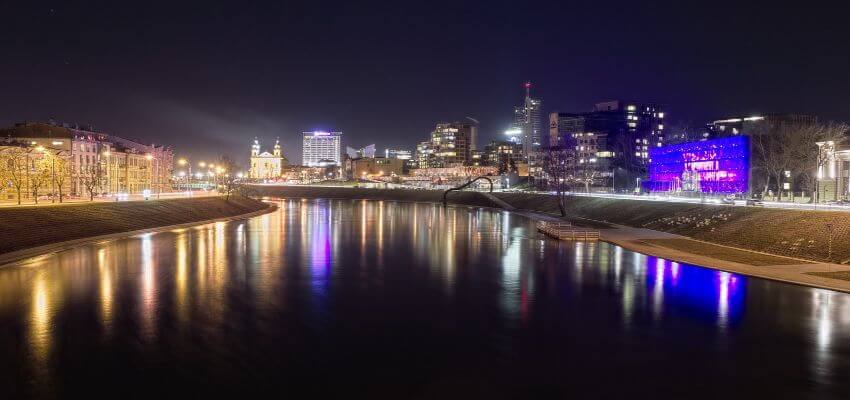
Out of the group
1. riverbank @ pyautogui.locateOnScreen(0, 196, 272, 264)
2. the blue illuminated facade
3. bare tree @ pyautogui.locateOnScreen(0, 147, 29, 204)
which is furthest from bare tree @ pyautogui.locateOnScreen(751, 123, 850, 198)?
bare tree @ pyautogui.locateOnScreen(0, 147, 29, 204)

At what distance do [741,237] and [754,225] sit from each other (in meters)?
1.55

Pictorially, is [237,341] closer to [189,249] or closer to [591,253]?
[189,249]

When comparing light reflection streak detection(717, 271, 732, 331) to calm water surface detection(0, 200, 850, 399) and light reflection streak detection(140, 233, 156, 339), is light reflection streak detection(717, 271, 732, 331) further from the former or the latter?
light reflection streak detection(140, 233, 156, 339)

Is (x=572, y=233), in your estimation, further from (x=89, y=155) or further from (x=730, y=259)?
(x=89, y=155)

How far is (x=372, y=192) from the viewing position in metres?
159

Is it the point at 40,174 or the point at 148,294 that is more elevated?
the point at 40,174

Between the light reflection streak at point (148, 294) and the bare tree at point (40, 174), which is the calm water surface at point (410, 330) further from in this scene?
the bare tree at point (40, 174)

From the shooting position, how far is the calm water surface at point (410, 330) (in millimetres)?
14352

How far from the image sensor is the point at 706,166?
83625 millimetres

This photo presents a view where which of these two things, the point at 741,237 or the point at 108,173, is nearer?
the point at 741,237

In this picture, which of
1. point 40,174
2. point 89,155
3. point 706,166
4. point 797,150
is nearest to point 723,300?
point 797,150

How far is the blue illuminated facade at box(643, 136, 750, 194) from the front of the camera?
75812 millimetres

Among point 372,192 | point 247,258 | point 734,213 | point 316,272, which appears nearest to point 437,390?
point 316,272

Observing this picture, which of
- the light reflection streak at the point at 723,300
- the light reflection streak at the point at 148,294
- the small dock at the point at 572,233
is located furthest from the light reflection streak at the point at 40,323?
the small dock at the point at 572,233
